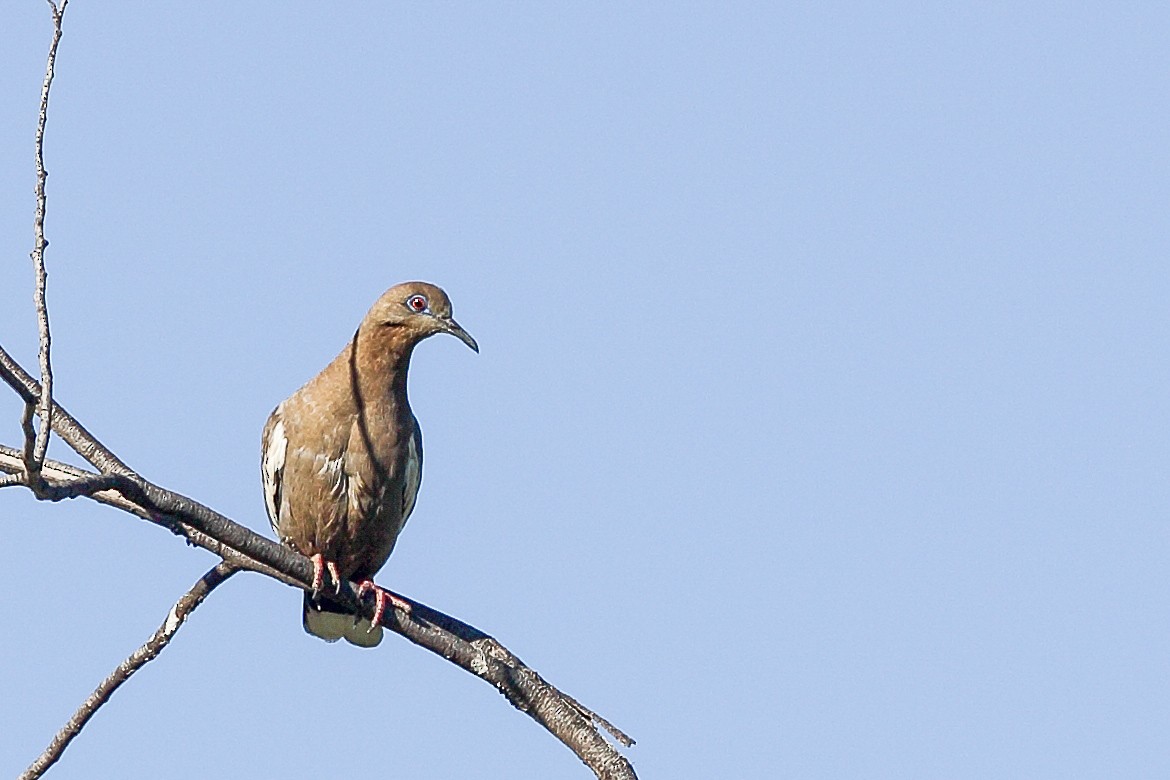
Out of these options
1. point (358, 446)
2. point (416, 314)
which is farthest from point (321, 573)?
point (416, 314)

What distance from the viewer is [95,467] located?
207 inches

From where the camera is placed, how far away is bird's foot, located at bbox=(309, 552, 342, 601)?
17.3ft

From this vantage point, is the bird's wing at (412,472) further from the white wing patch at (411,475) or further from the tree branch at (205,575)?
the tree branch at (205,575)

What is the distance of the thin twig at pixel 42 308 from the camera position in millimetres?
3963

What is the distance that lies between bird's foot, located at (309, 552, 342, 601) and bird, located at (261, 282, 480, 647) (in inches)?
0.8

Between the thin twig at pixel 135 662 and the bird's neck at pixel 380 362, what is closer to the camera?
the thin twig at pixel 135 662

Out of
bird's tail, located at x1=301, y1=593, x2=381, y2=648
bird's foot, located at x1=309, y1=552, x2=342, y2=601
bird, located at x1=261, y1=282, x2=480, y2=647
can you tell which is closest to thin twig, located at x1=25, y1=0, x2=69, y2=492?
bird's foot, located at x1=309, y1=552, x2=342, y2=601

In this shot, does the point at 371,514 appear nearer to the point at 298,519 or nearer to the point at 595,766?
the point at 298,519

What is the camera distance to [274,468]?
769cm

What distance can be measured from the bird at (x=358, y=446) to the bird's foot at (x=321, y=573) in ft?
0.07

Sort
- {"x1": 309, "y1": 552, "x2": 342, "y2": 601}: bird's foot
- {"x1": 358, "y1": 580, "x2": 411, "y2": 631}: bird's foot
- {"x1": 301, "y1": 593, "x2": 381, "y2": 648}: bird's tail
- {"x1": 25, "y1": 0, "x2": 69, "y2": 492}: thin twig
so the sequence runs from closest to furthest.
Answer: {"x1": 25, "y1": 0, "x2": 69, "y2": 492}: thin twig → {"x1": 309, "y1": 552, "x2": 342, "y2": 601}: bird's foot → {"x1": 358, "y1": 580, "x2": 411, "y2": 631}: bird's foot → {"x1": 301, "y1": 593, "x2": 381, "y2": 648}: bird's tail

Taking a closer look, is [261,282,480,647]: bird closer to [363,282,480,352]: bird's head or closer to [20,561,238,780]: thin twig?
[363,282,480,352]: bird's head

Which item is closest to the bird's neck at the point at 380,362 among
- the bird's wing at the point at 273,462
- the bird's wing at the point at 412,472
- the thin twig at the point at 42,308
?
the bird's wing at the point at 412,472

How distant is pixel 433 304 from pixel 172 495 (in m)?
3.34
